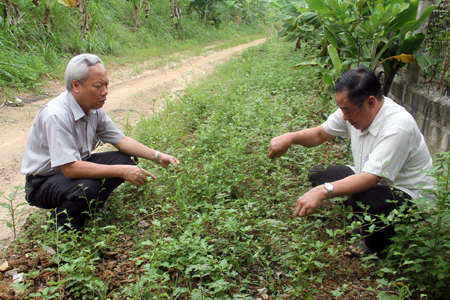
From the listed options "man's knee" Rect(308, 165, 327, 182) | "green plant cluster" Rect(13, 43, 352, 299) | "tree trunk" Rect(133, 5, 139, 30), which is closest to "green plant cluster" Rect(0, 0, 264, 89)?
"tree trunk" Rect(133, 5, 139, 30)

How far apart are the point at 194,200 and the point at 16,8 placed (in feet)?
24.5

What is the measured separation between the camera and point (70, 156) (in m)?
2.58

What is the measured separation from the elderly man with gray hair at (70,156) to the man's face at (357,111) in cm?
161

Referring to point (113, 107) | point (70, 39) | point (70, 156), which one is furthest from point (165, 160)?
point (70, 39)

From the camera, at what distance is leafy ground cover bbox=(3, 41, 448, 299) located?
7.02ft

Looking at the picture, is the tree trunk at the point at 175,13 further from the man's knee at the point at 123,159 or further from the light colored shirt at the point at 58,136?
the light colored shirt at the point at 58,136

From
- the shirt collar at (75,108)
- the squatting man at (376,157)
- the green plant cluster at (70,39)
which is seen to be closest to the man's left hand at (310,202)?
the squatting man at (376,157)

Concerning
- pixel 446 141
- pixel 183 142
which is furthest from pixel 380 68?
pixel 183 142

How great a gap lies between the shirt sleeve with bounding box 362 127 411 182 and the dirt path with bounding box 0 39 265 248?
293 cm

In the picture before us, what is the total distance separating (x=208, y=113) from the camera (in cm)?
523

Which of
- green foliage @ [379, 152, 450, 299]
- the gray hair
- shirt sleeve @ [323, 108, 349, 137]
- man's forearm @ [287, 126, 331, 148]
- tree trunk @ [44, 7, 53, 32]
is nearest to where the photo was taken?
green foliage @ [379, 152, 450, 299]

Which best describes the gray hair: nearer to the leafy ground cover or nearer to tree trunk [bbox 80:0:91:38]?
the leafy ground cover

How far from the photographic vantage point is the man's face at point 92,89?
2693 millimetres

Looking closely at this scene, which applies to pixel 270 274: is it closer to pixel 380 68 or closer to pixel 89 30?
pixel 380 68
